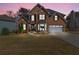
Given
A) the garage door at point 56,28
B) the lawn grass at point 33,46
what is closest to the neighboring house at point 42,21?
the garage door at point 56,28

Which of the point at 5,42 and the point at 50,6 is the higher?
the point at 50,6

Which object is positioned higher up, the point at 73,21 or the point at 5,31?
the point at 73,21

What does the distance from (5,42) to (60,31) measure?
0.78 meters

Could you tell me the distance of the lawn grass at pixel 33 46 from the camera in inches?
251

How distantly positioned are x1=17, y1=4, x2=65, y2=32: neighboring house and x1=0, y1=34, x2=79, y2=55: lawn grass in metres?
0.13

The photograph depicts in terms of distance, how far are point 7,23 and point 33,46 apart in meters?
0.48

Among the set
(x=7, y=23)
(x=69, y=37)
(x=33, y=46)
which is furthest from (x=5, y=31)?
(x=69, y=37)

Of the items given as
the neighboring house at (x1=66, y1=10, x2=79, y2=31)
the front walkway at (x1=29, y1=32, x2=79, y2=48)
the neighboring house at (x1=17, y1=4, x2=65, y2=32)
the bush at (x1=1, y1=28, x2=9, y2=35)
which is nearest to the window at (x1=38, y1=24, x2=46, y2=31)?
the neighboring house at (x1=17, y1=4, x2=65, y2=32)

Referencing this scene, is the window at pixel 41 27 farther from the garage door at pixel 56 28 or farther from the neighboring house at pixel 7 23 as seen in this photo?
the neighboring house at pixel 7 23

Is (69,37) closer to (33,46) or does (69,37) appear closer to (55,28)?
(55,28)

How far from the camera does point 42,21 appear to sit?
6484 mm
